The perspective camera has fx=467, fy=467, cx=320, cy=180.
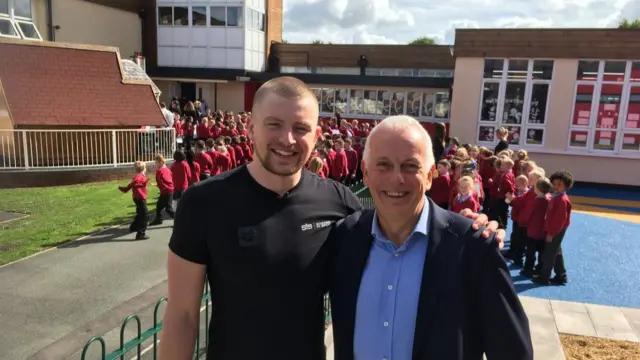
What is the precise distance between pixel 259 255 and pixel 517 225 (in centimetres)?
698

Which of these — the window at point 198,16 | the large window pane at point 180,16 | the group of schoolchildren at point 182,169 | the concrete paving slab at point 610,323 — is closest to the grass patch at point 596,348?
the concrete paving slab at point 610,323

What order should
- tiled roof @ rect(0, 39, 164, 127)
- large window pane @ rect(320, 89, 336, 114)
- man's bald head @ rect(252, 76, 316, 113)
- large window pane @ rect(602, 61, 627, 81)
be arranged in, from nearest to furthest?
1. man's bald head @ rect(252, 76, 316, 113)
2. tiled roof @ rect(0, 39, 164, 127)
3. large window pane @ rect(602, 61, 627, 81)
4. large window pane @ rect(320, 89, 336, 114)

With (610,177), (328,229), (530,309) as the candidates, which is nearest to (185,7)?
(610,177)

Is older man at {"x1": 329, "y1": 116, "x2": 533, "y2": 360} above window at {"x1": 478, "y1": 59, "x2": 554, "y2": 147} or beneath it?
beneath

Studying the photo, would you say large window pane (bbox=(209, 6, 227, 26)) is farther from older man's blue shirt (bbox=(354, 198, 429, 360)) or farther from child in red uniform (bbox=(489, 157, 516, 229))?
older man's blue shirt (bbox=(354, 198, 429, 360))

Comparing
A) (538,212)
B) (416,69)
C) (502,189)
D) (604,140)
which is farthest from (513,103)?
(416,69)

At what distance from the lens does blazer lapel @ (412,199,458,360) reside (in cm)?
187

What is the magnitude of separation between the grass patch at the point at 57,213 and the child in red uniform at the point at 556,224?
27.1 ft

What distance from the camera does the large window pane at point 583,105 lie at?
52.0 feet

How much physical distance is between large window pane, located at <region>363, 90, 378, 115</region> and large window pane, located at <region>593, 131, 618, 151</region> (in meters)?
12.3

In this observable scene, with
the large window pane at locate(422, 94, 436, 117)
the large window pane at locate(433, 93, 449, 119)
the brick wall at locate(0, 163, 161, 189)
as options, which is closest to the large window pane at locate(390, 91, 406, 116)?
the large window pane at locate(422, 94, 436, 117)

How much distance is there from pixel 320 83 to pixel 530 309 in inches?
842

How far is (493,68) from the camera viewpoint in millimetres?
16672

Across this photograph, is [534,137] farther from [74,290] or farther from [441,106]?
[74,290]
